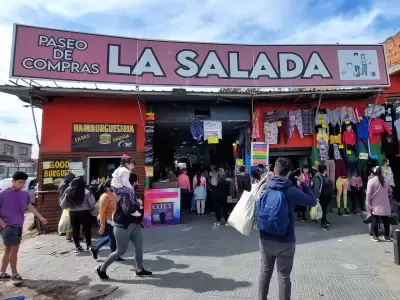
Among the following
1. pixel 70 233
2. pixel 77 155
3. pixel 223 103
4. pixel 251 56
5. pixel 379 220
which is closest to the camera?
pixel 379 220

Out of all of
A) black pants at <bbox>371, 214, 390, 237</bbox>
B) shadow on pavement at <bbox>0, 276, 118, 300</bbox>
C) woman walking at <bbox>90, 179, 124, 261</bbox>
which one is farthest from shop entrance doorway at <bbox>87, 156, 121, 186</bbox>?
black pants at <bbox>371, 214, 390, 237</bbox>

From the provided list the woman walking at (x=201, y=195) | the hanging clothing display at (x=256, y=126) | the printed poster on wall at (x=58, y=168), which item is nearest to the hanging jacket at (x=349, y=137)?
the hanging clothing display at (x=256, y=126)

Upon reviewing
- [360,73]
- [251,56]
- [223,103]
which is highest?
[251,56]

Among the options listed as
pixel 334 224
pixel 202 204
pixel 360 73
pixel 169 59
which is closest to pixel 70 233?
pixel 202 204

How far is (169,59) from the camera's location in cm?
880

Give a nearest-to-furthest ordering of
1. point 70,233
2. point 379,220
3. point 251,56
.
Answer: point 379,220 → point 70,233 → point 251,56

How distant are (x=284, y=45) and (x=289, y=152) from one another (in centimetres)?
385

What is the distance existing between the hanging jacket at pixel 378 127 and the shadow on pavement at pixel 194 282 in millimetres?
8217

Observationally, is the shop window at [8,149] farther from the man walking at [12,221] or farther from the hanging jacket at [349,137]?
the hanging jacket at [349,137]

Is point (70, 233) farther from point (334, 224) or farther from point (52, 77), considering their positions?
point (334, 224)

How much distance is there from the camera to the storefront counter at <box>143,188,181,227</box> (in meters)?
8.28

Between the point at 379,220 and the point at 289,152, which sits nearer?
the point at 379,220

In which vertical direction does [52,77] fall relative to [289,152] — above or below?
above

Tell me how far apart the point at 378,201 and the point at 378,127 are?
4.74 meters
